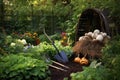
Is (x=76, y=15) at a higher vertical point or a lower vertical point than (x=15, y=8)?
higher

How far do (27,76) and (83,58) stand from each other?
71.2 inches

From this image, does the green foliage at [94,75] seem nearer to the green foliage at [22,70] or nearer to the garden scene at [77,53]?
the garden scene at [77,53]

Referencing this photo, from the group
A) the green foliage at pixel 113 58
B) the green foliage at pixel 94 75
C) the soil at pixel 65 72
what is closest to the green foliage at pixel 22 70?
the soil at pixel 65 72

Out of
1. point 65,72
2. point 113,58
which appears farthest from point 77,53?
point 113,58

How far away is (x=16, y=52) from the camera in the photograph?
23.4ft

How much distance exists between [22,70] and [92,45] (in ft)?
7.31

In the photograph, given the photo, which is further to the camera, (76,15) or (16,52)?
(76,15)

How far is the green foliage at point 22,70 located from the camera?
574 centimetres

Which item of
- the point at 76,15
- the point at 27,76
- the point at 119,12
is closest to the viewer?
the point at 27,76

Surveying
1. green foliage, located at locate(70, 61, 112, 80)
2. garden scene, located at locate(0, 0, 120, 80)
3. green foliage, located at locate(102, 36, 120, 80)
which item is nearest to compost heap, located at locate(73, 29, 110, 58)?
garden scene, located at locate(0, 0, 120, 80)

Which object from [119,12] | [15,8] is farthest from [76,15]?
[15,8]

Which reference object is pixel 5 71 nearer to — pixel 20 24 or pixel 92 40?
pixel 92 40

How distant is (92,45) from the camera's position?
7.41 m

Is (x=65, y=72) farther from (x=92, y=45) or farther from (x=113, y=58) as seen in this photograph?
(x=113, y=58)
